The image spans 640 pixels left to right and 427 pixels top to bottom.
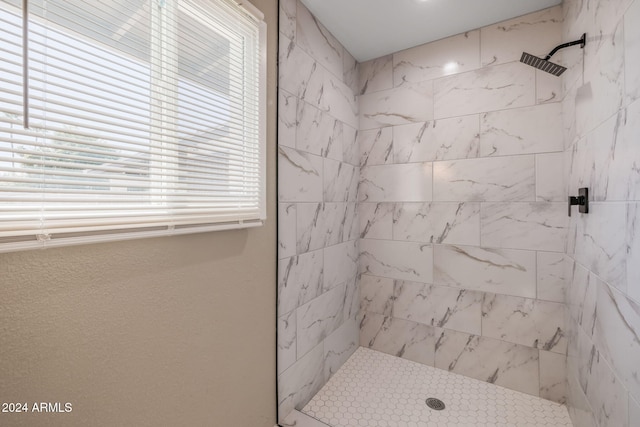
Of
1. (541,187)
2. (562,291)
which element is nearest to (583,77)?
(541,187)

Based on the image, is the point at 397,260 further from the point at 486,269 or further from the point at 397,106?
the point at 397,106

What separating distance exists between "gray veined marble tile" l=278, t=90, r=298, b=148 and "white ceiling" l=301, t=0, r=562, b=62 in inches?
26.0

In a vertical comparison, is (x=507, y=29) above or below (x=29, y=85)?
above

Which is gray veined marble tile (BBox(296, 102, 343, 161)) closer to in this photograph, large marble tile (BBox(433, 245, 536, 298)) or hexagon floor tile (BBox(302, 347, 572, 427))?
large marble tile (BBox(433, 245, 536, 298))

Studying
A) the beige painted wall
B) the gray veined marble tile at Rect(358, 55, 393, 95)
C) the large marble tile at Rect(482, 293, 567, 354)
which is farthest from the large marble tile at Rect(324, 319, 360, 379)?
the gray veined marble tile at Rect(358, 55, 393, 95)

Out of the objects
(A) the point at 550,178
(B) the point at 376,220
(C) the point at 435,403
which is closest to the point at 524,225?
(A) the point at 550,178

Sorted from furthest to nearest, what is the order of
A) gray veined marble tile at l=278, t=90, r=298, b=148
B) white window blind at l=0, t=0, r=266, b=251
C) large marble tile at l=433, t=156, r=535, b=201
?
large marble tile at l=433, t=156, r=535, b=201, gray veined marble tile at l=278, t=90, r=298, b=148, white window blind at l=0, t=0, r=266, b=251

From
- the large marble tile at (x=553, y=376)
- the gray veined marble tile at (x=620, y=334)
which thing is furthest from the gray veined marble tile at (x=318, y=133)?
the large marble tile at (x=553, y=376)

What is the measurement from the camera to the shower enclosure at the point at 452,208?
1441 millimetres

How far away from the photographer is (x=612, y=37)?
1.05 m

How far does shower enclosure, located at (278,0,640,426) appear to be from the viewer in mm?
1441

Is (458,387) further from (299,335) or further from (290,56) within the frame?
(290,56)

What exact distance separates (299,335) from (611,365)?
1.42 meters

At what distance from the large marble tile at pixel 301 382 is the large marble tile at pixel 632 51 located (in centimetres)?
193
